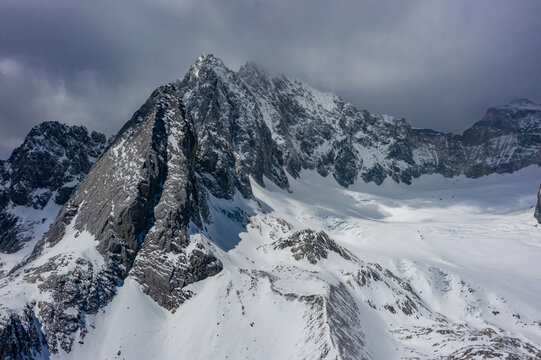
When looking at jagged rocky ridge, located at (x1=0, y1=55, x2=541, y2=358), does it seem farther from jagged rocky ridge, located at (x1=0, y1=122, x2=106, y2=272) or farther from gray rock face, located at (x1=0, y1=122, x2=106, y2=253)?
gray rock face, located at (x1=0, y1=122, x2=106, y2=253)

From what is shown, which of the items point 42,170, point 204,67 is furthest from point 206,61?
point 42,170

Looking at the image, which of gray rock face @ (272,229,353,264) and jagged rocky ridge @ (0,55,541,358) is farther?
gray rock face @ (272,229,353,264)

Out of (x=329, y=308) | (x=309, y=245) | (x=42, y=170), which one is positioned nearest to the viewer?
(x=329, y=308)

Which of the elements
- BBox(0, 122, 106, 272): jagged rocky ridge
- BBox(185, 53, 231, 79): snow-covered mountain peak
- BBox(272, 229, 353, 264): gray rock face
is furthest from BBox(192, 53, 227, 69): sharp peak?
BBox(272, 229, 353, 264): gray rock face

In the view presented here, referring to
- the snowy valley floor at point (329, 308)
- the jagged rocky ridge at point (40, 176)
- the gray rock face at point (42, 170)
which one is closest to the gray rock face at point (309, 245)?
the snowy valley floor at point (329, 308)

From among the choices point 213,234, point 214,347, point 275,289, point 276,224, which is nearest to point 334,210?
point 276,224

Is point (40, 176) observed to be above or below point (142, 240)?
above

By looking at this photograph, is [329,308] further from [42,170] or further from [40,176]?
[42,170]

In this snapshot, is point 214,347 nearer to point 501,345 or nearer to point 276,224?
point 501,345
